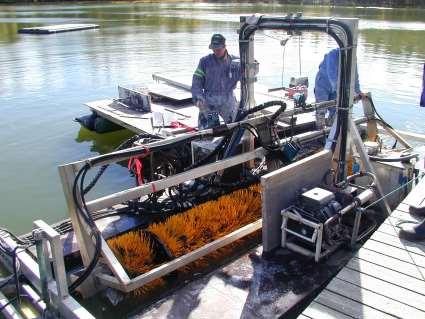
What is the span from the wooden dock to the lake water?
120 inches

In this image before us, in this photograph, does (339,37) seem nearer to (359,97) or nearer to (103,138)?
(359,97)

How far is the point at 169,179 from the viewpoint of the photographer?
4.21m

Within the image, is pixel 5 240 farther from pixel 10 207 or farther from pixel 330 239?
pixel 330 239

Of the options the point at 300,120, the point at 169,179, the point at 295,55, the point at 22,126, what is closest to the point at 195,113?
the point at 300,120

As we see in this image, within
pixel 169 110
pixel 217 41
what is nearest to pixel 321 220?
pixel 217 41

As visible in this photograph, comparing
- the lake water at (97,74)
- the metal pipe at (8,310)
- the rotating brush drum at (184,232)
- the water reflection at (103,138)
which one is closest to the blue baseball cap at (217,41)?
the lake water at (97,74)

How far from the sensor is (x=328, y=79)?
654cm

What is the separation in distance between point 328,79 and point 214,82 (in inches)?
64.1

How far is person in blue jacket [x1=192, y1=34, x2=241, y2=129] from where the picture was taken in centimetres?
624

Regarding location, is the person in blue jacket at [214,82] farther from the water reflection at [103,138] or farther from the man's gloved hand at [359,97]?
the water reflection at [103,138]

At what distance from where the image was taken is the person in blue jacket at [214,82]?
6.24 metres

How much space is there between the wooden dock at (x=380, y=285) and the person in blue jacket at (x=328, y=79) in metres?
2.66

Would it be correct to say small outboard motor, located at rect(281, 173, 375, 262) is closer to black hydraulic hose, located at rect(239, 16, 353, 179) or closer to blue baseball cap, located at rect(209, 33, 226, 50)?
black hydraulic hose, located at rect(239, 16, 353, 179)

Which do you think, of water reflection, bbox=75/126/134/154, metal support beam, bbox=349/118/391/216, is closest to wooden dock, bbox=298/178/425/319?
metal support beam, bbox=349/118/391/216
